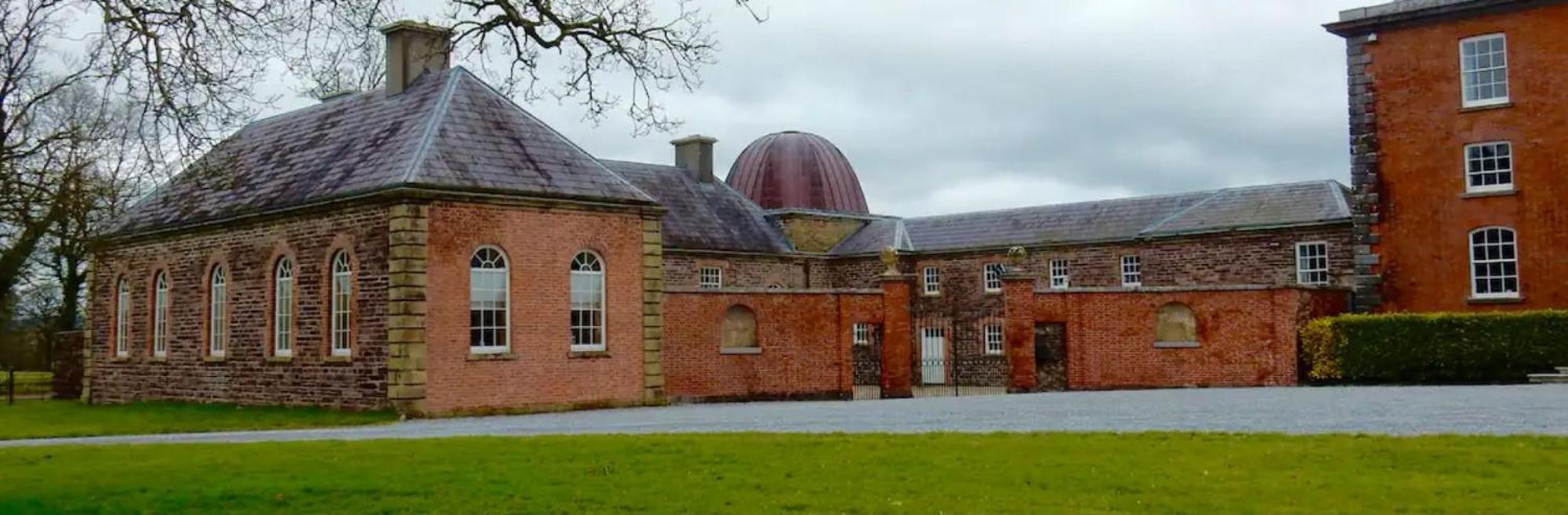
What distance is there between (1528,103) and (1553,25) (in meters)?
1.71

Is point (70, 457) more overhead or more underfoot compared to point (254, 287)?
more underfoot

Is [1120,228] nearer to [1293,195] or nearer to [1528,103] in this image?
[1293,195]

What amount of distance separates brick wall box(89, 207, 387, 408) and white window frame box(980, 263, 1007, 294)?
77.1 ft

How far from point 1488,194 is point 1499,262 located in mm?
1524

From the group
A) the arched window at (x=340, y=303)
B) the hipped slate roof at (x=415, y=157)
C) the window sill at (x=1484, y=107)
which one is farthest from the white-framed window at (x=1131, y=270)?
the arched window at (x=340, y=303)

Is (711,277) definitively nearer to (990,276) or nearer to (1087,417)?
(990,276)

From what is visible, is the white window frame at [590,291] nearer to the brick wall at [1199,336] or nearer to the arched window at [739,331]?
the arched window at [739,331]

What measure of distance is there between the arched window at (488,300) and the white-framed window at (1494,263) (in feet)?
69.9

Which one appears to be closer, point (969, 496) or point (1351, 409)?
point (969, 496)

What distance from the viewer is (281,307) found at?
27844mm

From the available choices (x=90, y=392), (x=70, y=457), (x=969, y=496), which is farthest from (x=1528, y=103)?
(x=90, y=392)

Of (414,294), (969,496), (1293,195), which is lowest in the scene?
(969,496)

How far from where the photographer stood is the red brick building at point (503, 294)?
2534cm

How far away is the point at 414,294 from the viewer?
24719 millimetres
